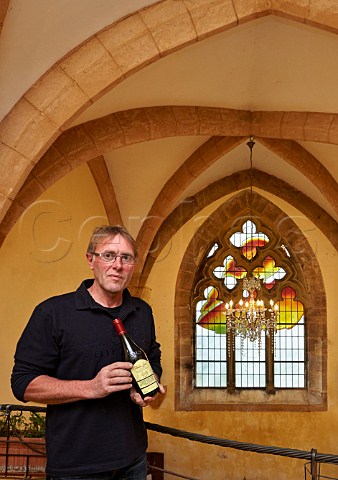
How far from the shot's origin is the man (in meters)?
2.38

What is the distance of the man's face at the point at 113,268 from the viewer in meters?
2.50

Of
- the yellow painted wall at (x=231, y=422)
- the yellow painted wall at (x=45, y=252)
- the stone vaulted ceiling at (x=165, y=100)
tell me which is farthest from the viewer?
the yellow painted wall at (x=231, y=422)

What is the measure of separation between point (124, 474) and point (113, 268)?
2.27 ft

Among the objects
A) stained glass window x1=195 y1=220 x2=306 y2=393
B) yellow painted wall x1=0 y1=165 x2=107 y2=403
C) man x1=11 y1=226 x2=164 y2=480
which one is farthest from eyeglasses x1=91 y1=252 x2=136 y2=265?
stained glass window x1=195 y1=220 x2=306 y2=393

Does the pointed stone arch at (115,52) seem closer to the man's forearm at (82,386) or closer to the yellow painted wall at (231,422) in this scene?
the man's forearm at (82,386)

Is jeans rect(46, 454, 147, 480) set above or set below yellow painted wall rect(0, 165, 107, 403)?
below

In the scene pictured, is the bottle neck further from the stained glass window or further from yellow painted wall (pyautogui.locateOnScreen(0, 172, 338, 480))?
the stained glass window

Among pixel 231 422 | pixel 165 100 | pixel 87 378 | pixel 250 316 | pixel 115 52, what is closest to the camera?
pixel 87 378

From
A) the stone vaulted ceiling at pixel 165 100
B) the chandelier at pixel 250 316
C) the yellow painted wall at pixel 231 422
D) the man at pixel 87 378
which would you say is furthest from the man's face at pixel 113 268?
the yellow painted wall at pixel 231 422

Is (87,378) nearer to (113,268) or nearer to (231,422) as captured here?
(113,268)

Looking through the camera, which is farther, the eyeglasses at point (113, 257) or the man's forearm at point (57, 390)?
the eyeglasses at point (113, 257)

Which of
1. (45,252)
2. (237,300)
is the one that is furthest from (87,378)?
(237,300)

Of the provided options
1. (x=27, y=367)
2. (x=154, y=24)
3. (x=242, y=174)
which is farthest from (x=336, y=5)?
(x=242, y=174)

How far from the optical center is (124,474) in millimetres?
2506
